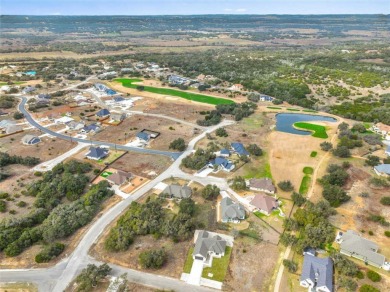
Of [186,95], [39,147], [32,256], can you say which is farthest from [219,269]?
[186,95]

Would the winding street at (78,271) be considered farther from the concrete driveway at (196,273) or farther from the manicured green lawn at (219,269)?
the manicured green lawn at (219,269)

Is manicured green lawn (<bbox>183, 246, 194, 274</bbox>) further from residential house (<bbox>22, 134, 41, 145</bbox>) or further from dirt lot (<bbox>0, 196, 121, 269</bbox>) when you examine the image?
residential house (<bbox>22, 134, 41, 145</bbox>)

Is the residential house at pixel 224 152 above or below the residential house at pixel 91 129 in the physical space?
above

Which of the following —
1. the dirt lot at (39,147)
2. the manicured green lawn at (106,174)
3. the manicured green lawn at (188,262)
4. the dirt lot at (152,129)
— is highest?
the manicured green lawn at (188,262)

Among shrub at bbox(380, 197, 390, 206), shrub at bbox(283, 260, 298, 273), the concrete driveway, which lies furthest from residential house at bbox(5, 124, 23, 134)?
shrub at bbox(380, 197, 390, 206)

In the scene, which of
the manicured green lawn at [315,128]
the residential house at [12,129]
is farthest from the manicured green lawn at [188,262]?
the residential house at [12,129]

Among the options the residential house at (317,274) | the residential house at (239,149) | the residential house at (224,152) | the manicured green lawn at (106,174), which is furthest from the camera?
the residential house at (239,149)

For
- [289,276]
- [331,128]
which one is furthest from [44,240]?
[331,128]

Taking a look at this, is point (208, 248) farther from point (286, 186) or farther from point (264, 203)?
point (286, 186)
